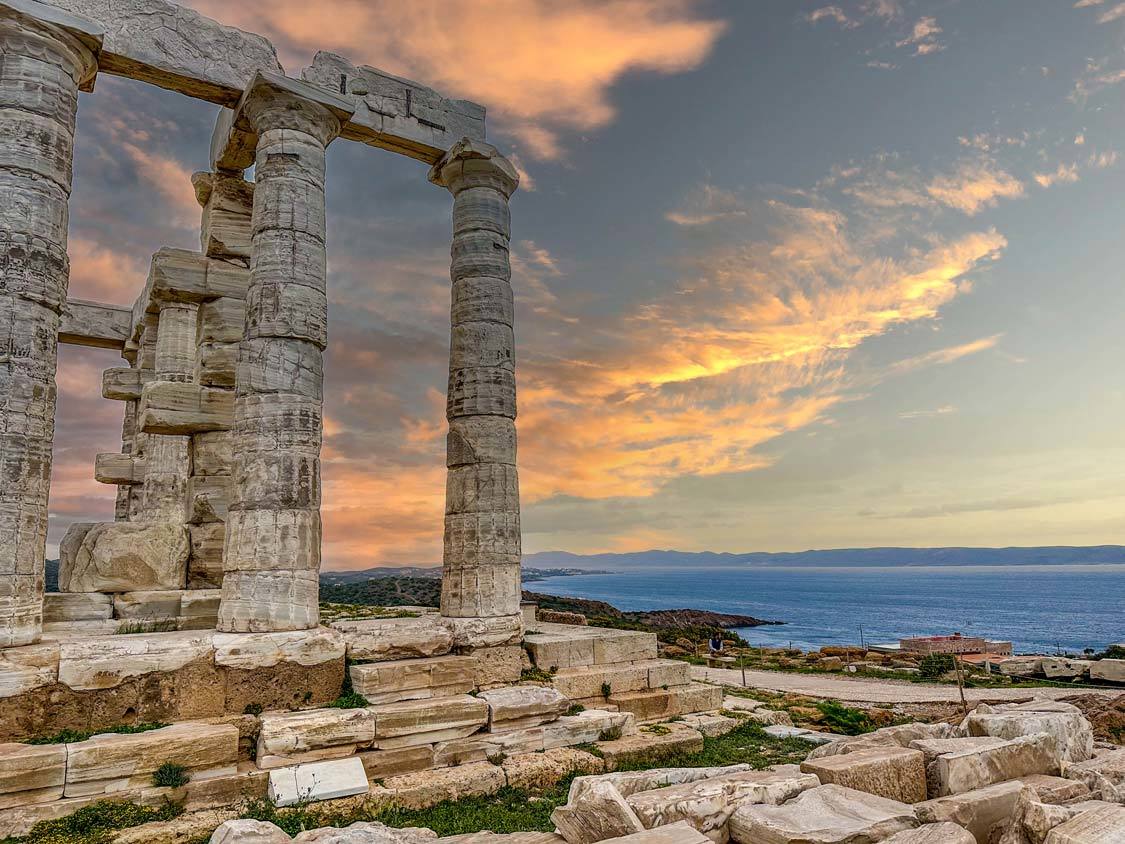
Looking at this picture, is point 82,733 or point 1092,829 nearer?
point 1092,829

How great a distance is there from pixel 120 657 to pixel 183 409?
562 centimetres

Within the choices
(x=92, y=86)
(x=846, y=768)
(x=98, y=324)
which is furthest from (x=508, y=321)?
(x=98, y=324)

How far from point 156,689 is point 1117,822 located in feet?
31.9

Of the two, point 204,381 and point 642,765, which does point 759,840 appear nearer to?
point 642,765

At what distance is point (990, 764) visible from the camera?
21.8 ft

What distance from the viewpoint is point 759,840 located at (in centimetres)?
518

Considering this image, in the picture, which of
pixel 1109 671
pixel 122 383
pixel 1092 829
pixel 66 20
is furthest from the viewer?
pixel 1109 671

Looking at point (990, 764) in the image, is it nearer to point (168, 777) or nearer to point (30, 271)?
point (168, 777)

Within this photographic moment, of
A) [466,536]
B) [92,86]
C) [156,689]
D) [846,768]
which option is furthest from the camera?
[466,536]

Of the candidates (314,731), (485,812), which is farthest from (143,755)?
(485,812)

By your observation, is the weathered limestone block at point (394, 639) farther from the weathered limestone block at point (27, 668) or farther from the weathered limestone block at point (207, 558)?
the weathered limestone block at point (27, 668)

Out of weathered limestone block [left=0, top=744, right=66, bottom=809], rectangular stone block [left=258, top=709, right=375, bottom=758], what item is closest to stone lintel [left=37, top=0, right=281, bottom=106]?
weathered limestone block [left=0, top=744, right=66, bottom=809]

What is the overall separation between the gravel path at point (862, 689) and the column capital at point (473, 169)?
42.4 feet

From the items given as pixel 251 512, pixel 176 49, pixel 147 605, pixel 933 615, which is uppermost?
pixel 176 49
